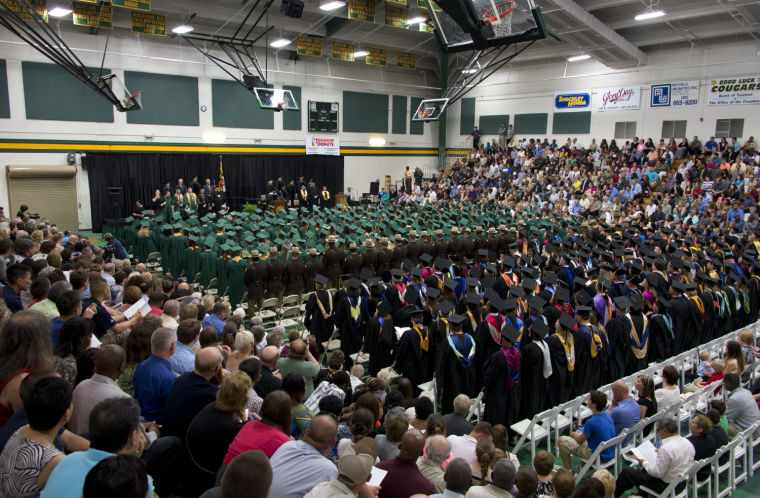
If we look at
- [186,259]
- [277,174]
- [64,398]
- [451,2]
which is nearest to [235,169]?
[277,174]

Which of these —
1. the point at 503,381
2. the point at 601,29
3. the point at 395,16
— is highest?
the point at 601,29

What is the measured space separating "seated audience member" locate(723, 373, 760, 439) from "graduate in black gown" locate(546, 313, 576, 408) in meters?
1.65

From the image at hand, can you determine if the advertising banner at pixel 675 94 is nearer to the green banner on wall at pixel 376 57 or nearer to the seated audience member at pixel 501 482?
the green banner on wall at pixel 376 57

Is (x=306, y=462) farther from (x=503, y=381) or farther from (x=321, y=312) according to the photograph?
(x=321, y=312)

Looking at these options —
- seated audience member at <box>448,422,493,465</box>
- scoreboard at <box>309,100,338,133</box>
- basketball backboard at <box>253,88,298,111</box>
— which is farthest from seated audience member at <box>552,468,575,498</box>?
scoreboard at <box>309,100,338,133</box>

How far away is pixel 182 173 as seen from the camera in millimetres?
21953

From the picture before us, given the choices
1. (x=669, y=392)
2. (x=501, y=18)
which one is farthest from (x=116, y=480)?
(x=501, y=18)

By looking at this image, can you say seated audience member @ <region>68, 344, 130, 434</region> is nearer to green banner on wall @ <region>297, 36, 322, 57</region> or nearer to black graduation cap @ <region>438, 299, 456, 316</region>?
Answer: black graduation cap @ <region>438, 299, 456, 316</region>

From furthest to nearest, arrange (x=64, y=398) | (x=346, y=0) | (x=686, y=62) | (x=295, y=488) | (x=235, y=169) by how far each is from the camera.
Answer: (x=235, y=169) → (x=686, y=62) → (x=346, y=0) → (x=295, y=488) → (x=64, y=398)

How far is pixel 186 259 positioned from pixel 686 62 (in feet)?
73.7

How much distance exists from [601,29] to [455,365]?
19.3 metres

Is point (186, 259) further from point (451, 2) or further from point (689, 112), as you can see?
point (689, 112)

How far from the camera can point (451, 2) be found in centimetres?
685

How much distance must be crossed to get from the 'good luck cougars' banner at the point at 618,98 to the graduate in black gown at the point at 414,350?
21.8 metres
